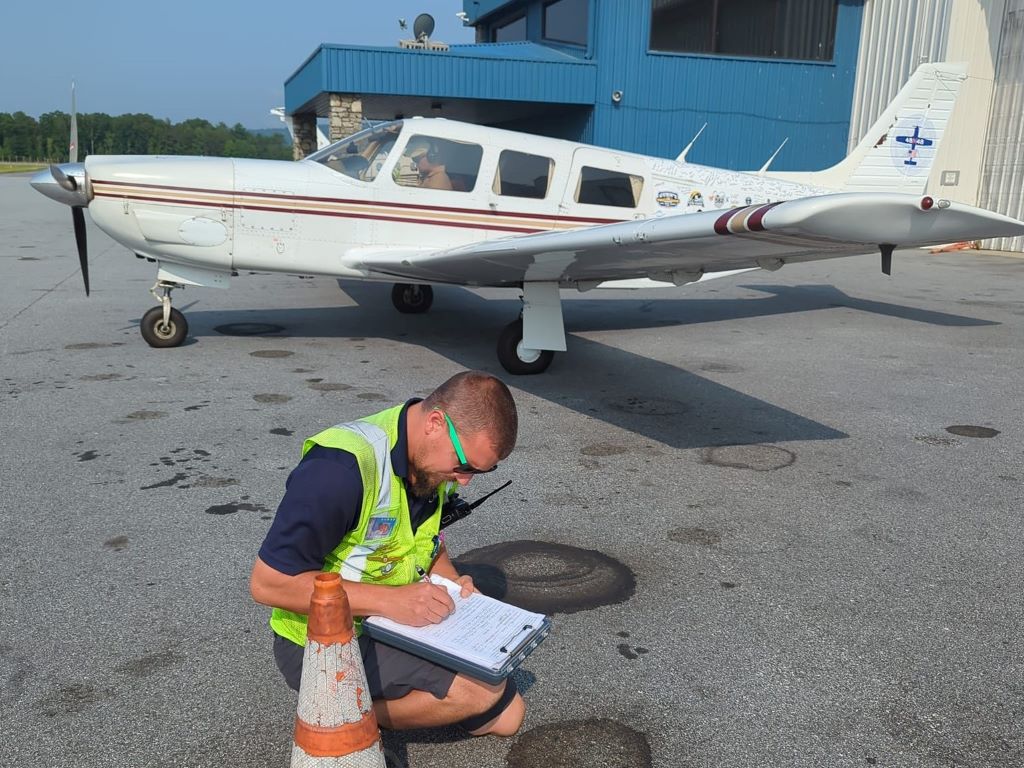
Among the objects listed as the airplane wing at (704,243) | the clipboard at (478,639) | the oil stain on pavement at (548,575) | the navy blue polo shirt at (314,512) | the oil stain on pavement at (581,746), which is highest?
the airplane wing at (704,243)

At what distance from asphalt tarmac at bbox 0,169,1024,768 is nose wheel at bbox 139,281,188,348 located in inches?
7.0

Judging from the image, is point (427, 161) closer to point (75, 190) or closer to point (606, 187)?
point (606, 187)

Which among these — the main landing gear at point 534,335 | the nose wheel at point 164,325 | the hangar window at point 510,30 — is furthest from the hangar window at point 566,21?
the nose wheel at point 164,325

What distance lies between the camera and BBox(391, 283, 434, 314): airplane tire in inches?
407

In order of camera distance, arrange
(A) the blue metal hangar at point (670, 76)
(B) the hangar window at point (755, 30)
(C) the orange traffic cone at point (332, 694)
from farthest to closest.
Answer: (B) the hangar window at point (755, 30) < (A) the blue metal hangar at point (670, 76) < (C) the orange traffic cone at point (332, 694)

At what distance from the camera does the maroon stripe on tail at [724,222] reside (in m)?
4.55

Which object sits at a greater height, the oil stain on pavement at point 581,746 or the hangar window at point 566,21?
the hangar window at point 566,21

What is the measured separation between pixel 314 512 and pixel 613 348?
22.6 ft

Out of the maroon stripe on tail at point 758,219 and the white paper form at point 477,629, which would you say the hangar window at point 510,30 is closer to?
the maroon stripe on tail at point 758,219

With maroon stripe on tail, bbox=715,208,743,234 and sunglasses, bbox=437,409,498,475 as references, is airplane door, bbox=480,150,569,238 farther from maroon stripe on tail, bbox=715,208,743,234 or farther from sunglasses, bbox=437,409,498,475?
sunglasses, bbox=437,409,498,475

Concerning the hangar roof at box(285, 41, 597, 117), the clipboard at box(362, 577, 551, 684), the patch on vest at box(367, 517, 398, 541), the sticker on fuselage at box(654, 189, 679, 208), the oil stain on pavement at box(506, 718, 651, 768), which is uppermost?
the hangar roof at box(285, 41, 597, 117)

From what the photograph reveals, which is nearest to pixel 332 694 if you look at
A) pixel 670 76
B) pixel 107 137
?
pixel 670 76

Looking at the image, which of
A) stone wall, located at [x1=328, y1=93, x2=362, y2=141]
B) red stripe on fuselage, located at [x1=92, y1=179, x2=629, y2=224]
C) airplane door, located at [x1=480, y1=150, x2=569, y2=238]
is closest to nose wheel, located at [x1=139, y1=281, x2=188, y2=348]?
red stripe on fuselage, located at [x1=92, y1=179, x2=629, y2=224]

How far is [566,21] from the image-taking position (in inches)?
933
